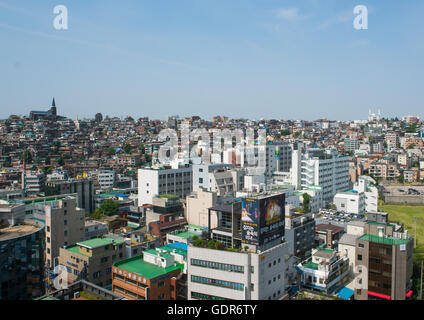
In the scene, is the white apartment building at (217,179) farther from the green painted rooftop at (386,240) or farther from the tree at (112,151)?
the tree at (112,151)

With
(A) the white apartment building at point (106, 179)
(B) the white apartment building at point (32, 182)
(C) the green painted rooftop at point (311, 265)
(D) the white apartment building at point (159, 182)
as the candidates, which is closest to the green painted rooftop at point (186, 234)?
(C) the green painted rooftop at point (311, 265)

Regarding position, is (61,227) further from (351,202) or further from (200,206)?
(351,202)

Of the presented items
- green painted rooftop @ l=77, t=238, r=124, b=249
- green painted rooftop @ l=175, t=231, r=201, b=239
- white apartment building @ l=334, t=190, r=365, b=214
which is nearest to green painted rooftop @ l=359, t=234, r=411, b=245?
green painted rooftop @ l=175, t=231, r=201, b=239

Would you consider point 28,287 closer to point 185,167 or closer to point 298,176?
point 185,167

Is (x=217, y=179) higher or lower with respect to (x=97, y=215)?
higher

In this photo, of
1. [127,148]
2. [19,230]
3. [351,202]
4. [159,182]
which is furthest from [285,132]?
[19,230]
